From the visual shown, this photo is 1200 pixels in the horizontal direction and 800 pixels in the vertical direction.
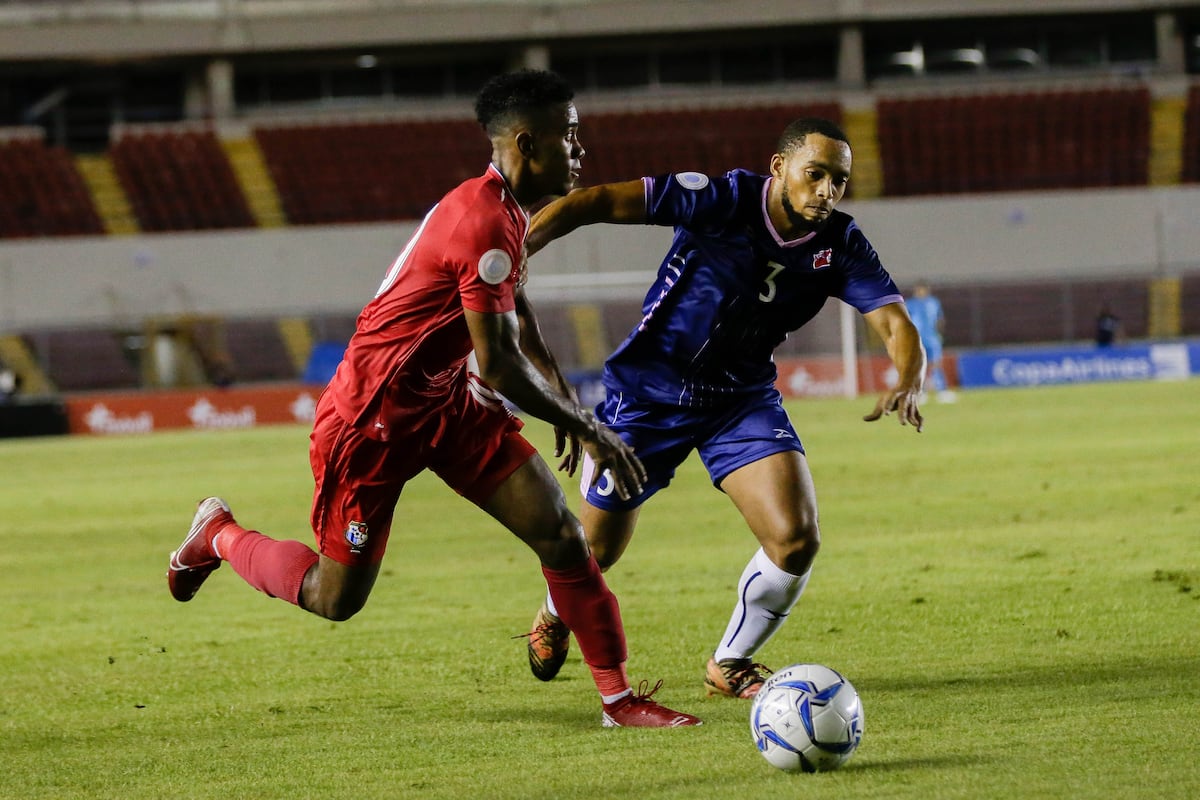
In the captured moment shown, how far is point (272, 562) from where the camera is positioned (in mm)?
5727

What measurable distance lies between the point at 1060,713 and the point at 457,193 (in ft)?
8.34

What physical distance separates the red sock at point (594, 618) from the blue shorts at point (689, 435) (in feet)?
2.48

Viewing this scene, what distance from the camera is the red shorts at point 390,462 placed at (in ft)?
17.0

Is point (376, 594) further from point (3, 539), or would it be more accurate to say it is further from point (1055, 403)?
point (1055, 403)

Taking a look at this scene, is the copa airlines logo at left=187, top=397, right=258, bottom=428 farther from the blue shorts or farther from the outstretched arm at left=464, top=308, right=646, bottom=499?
the outstretched arm at left=464, top=308, right=646, bottom=499

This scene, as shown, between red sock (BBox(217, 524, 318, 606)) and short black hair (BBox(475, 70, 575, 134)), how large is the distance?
1780mm

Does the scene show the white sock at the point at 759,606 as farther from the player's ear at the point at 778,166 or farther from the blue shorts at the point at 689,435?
the player's ear at the point at 778,166

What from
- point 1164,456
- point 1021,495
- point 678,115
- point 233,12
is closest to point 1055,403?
point 1164,456

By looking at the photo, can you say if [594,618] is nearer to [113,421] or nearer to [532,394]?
[532,394]

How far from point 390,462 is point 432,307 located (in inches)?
22.9

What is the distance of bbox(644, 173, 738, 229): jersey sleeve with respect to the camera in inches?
227

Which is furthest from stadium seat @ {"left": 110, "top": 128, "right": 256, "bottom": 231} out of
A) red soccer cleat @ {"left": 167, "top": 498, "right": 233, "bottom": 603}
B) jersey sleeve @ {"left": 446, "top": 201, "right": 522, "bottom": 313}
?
jersey sleeve @ {"left": 446, "top": 201, "right": 522, "bottom": 313}

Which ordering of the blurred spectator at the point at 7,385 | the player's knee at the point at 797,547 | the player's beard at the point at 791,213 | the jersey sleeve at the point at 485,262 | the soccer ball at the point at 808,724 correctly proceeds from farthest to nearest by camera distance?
the blurred spectator at the point at 7,385 < the player's beard at the point at 791,213 < the player's knee at the point at 797,547 < the jersey sleeve at the point at 485,262 < the soccer ball at the point at 808,724

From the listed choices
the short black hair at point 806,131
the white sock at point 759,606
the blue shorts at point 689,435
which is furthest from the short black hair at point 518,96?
the white sock at point 759,606
